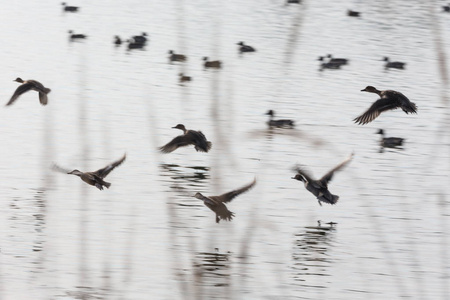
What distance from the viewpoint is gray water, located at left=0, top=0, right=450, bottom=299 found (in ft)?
30.5

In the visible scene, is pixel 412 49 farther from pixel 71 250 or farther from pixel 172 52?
pixel 71 250

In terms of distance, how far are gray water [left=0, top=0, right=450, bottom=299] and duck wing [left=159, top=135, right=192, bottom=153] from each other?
776 mm

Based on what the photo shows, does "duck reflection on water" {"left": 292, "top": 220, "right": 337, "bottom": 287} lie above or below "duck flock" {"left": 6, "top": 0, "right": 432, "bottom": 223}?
below

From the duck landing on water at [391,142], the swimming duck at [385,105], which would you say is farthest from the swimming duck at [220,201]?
the duck landing on water at [391,142]

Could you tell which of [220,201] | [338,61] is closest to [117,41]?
[338,61]

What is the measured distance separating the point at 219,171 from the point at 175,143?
6420 millimetres

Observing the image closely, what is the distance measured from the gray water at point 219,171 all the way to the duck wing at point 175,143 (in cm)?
78

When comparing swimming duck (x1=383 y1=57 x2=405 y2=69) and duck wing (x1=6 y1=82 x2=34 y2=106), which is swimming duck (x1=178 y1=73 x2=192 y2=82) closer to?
duck wing (x1=6 y1=82 x2=34 y2=106)

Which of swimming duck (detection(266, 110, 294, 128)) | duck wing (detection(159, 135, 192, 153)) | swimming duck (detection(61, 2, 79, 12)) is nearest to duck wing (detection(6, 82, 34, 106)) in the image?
duck wing (detection(159, 135, 192, 153))

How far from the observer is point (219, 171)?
22.3 feet

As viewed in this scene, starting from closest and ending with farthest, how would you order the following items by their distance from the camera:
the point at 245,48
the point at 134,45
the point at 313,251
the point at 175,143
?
the point at 313,251, the point at 175,143, the point at 245,48, the point at 134,45

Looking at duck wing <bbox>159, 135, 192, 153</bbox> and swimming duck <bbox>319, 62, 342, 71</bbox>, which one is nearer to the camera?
duck wing <bbox>159, 135, 192, 153</bbox>

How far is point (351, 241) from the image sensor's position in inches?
501

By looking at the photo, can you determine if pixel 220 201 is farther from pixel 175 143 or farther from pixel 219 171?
pixel 219 171
